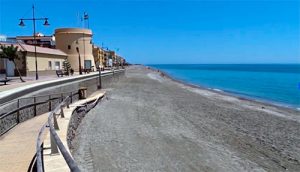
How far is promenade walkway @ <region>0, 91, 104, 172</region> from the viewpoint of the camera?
243 inches

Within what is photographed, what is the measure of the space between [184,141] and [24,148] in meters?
6.80

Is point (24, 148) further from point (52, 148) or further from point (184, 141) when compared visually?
point (184, 141)

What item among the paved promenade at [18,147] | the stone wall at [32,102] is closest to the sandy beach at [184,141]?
the paved promenade at [18,147]

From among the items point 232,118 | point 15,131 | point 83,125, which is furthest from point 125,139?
point 232,118

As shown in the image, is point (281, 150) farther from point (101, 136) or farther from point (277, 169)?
point (101, 136)

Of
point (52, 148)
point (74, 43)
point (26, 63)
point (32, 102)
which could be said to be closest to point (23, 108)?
point (32, 102)

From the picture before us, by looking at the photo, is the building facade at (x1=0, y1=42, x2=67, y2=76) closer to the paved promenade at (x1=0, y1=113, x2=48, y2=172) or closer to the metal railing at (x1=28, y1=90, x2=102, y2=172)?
the metal railing at (x1=28, y1=90, x2=102, y2=172)

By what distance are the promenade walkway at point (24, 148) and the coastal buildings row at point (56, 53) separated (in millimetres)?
23789

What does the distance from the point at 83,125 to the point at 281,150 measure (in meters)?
8.95

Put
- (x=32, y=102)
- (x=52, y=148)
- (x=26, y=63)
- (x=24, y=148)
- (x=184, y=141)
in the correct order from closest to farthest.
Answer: (x=52, y=148) → (x=24, y=148) → (x=184, y=141) → (x=32, y=102) → (x=26, y=63)

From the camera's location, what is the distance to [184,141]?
43.3 feet

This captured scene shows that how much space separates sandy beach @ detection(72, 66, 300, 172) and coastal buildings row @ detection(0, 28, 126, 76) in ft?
58.3

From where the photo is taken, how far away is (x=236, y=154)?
1178 cm

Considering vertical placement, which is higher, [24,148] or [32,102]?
[32,102]
